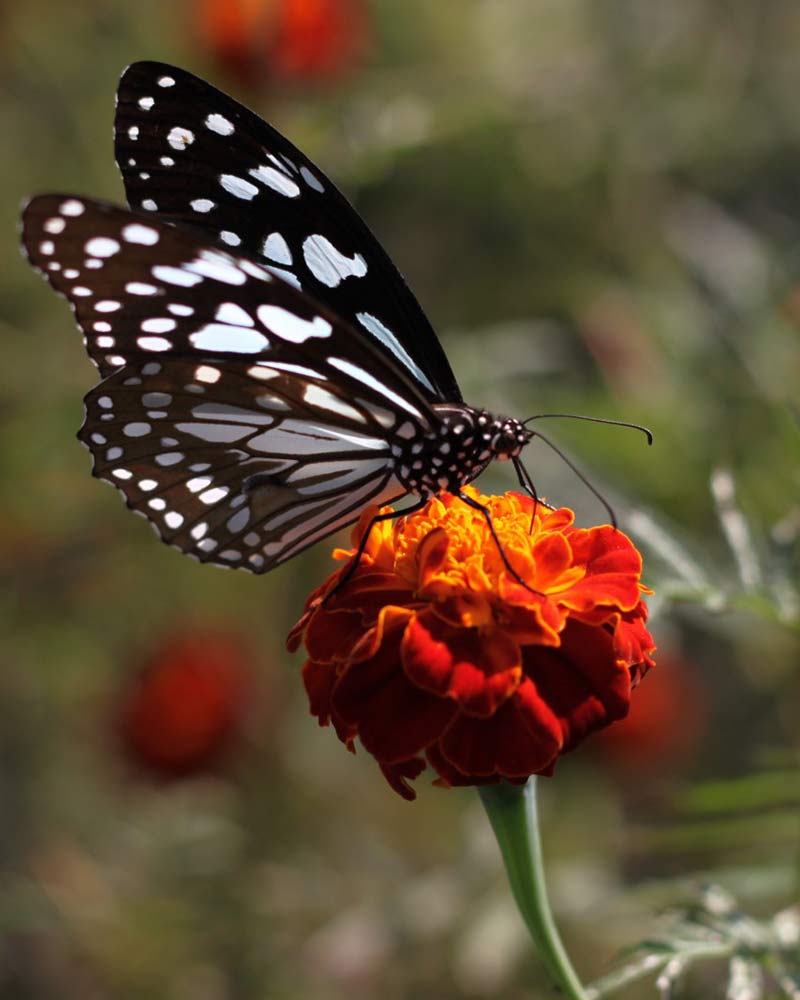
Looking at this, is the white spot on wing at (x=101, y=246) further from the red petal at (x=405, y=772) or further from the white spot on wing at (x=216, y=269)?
the red petal at (x=405, y=772)

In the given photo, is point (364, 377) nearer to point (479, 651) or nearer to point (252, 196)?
point (252, 196)

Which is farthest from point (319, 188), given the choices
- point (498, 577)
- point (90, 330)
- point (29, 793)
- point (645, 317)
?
point (29, 793)

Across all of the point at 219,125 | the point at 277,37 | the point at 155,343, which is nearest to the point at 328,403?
the point at 155,343

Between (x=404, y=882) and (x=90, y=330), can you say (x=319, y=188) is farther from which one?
(x=404, y=882)

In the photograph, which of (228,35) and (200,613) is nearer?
(228,35)

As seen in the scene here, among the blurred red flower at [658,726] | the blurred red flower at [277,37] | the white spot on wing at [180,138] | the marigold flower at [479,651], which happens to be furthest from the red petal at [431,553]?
the blurred red flower at [277,37]

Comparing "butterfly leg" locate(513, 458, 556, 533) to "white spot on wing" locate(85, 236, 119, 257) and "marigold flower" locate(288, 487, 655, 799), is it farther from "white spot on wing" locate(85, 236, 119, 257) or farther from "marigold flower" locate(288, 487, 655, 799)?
"white spot on wing" locate(85, 236, 119, 257)

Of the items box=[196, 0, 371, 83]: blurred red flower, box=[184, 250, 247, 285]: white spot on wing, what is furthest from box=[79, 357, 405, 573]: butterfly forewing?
box=[196, 0, 371, 83]: blurred red flower
